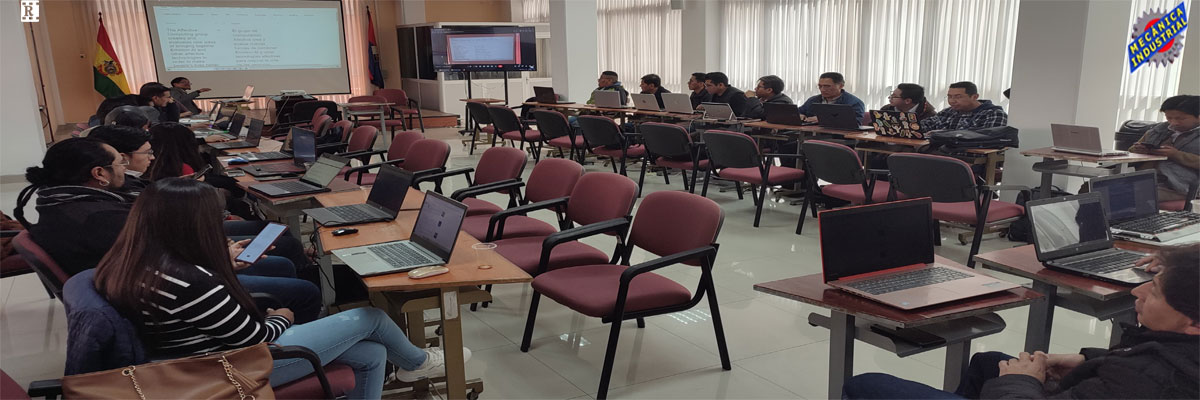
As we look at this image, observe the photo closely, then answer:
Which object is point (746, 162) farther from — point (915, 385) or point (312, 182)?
point (915, 385)

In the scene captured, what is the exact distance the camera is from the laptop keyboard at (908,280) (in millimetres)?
1993

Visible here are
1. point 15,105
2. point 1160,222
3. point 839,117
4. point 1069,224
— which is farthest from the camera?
point 15,105

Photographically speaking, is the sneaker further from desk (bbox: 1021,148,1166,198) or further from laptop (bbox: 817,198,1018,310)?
desk (bbox: 1021,148,1166,198)

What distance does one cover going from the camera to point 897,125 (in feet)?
18.1

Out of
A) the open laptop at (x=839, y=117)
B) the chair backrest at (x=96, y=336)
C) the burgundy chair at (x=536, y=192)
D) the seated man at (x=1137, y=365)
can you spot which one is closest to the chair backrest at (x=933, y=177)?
the open laptop at (x=839, y=117)

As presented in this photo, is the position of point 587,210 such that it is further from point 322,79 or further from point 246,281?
point 322,79

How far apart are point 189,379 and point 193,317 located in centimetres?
17

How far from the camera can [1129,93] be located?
21.7 ft

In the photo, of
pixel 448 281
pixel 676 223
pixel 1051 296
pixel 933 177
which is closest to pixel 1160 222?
pixel 1051 296

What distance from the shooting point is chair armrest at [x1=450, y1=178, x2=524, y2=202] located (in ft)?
13.2

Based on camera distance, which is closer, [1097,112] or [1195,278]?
[1195,278]

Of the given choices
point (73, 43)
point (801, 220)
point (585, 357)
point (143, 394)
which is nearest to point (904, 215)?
point (585, 357)

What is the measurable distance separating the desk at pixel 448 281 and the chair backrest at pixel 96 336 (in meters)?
0.62

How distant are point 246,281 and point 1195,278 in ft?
9.83
